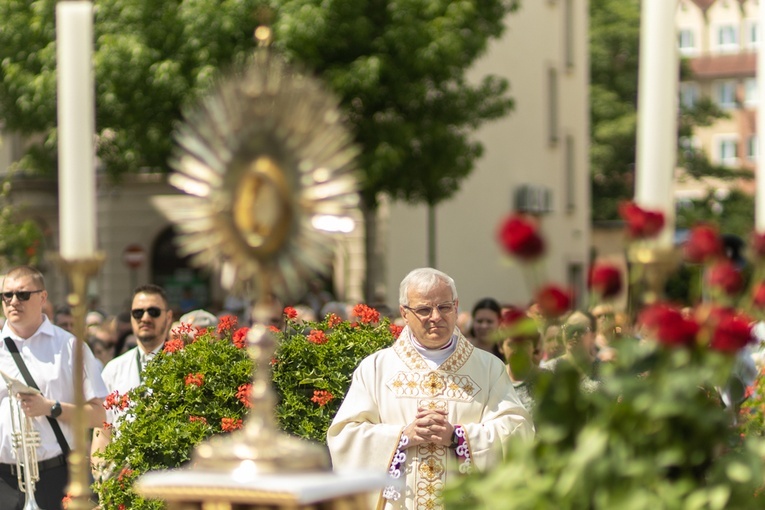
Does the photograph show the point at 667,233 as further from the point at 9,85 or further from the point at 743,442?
the point at 9,85

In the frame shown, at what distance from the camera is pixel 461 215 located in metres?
32.2

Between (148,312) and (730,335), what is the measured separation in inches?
239

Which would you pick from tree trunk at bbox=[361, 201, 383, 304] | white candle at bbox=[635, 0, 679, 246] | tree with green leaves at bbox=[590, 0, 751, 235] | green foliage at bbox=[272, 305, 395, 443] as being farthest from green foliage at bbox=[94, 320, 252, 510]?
tree with green leaves at bbox=[590, 0, 751, 235]

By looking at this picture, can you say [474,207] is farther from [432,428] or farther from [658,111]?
[658,111]

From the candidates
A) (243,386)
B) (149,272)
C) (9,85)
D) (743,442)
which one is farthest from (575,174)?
(743,442)

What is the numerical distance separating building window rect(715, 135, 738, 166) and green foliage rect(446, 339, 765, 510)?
7629cm

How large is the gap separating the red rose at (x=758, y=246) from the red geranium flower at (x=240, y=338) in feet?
16.5

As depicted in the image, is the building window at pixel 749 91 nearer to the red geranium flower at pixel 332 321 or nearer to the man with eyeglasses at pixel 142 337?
the man with eyeglasses at pixel 142 337

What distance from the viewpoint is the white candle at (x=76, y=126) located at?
3.33 metres

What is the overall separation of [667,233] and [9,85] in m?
18.6

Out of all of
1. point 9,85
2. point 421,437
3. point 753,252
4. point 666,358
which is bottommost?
point 421,437

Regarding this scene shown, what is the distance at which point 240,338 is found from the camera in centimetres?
808

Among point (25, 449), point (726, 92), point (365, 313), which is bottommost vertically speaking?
point (25, 449)

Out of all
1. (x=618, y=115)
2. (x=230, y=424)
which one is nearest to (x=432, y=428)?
(x=230, y=424)
